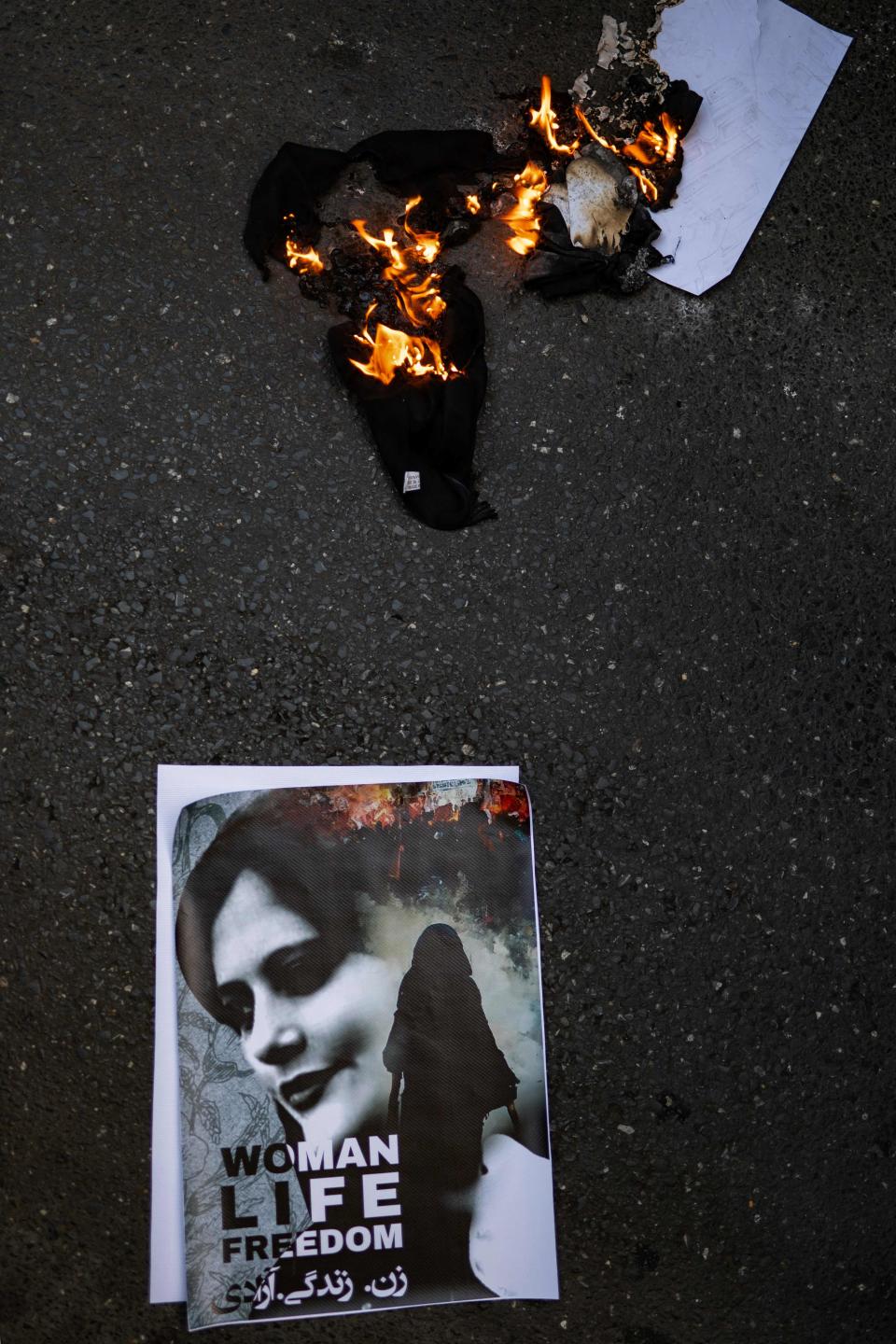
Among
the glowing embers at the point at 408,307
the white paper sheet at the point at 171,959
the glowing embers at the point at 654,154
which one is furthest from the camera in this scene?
the glowing embers at the point at 654,154

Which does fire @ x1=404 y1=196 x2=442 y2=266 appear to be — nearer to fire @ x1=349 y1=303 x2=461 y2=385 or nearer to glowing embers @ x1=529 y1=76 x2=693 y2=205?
fire @ x1=349 y1=303 x2=461 y2=385

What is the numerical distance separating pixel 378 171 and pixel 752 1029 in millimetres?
1745

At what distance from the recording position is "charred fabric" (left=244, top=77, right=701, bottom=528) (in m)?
1.69

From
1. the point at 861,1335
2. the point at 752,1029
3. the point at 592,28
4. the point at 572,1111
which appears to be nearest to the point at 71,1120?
the point at 572,1111

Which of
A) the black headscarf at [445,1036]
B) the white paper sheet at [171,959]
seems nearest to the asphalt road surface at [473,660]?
the white paper sheet at [171,959]

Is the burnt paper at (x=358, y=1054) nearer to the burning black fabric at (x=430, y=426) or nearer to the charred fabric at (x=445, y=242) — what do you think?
the burning black fabric at (x=430, y=426)

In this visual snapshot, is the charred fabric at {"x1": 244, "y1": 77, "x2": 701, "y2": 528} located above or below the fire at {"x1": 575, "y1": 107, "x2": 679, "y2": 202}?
below

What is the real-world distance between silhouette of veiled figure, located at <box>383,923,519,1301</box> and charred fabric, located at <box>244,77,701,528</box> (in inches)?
32.7

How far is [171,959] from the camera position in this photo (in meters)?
1.62

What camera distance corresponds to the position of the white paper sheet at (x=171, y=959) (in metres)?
1.60

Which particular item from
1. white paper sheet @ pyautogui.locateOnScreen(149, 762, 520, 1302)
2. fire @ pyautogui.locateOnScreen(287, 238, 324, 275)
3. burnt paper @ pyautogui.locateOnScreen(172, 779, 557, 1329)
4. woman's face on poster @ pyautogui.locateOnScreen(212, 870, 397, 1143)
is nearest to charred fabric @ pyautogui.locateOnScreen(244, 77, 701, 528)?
fire @ pyautogui.locateOnScreen(287, 238, 324, 275)

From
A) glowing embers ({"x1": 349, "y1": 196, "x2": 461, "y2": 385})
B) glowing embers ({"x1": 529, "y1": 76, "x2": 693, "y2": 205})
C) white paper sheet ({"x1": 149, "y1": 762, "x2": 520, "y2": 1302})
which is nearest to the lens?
white paper sheet ({"x1": 149, "y1": 762, "x2": 520, "y2": 1302})

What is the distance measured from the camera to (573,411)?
69.2 inches

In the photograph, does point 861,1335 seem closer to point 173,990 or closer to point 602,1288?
point 602,1288
